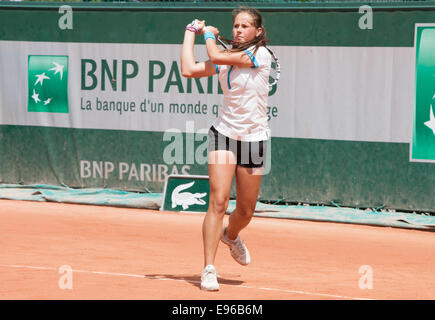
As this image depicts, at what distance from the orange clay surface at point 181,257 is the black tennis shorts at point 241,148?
3.06 feet

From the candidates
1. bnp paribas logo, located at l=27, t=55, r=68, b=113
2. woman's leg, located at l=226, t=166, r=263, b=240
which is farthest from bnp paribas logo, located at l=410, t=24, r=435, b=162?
bnp paribas logo, located at l=27, t=55, r=68, b=113

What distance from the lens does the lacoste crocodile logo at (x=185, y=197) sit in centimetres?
1074

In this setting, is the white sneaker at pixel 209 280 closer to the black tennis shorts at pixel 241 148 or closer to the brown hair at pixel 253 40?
the black tennis shorts at pixel 241 148

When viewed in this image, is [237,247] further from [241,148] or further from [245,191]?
[241,148]

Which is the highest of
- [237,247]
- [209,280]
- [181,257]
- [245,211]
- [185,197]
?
[245,211]

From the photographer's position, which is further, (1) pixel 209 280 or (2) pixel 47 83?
(2) pixel 47 83

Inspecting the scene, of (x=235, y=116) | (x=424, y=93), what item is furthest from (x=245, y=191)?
(x=424, y=93)

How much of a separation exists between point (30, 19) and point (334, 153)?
4864 mm

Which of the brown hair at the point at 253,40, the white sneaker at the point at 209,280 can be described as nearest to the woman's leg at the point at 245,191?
the white sneaker at the point at 209,280

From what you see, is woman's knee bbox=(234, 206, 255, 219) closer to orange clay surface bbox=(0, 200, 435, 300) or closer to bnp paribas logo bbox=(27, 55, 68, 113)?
orange clay surface bbox=(0, 200, 435, 300)

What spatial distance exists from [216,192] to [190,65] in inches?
36.1

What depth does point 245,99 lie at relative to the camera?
231 inches
